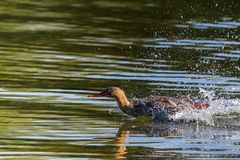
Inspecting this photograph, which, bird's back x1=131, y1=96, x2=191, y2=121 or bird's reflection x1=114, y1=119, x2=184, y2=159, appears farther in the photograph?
bird's back x1=131, y1=96, x2=191, y2=121

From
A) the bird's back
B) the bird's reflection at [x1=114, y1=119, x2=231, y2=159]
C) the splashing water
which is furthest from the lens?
the bird's back

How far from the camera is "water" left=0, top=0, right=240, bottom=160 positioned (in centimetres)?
1435

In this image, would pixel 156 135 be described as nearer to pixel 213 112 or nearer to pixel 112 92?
pixel 213 112

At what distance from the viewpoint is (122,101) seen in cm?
1700

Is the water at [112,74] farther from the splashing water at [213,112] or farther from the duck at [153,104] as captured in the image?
the duck at [153,104]

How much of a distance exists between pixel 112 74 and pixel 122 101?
10.2 feet

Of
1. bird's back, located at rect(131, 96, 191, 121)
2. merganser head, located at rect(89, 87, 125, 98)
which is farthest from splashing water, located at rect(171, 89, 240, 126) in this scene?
merganser head, located at rect(89, 87, 125, 98)

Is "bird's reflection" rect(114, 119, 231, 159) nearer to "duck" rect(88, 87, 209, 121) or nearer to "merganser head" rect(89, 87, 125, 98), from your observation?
"duck" rect(88, 87, 209, 121)

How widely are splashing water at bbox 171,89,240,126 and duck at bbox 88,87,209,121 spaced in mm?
94

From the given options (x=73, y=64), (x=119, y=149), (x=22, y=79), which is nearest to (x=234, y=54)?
(x=73, y=64)

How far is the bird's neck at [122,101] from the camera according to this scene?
55.5ft

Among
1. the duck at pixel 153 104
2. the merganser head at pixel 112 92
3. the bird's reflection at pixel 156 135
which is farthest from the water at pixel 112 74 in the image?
the merganser head at pixel 112 92

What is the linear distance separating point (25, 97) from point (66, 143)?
3.64m

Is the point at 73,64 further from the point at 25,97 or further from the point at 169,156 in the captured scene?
the point at 169,156
